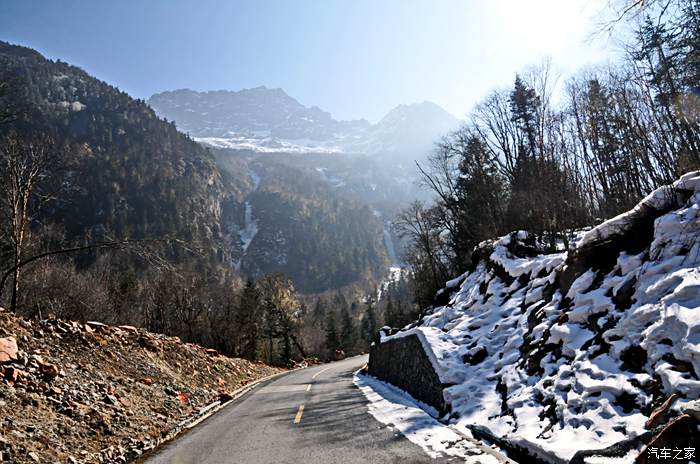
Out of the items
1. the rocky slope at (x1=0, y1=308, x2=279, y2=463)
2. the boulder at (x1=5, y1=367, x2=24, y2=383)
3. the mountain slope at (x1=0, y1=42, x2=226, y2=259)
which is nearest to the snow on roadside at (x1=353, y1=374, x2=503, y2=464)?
the rocky slope at (x1=0, y1=308, x2=279, y2=463)

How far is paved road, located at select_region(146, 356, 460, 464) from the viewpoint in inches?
224

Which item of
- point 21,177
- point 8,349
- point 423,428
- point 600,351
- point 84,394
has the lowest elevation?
point 423,428

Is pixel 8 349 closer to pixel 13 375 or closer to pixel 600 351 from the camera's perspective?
pixel 13 375

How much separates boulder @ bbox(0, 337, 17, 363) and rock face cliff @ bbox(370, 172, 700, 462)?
7.94 metres

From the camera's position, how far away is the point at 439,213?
32.1 meters

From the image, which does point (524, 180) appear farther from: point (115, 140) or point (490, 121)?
point (115, 140)

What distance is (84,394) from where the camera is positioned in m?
7.78

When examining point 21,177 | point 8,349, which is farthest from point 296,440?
point 21,177

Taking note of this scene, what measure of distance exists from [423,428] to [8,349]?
7.53 metres

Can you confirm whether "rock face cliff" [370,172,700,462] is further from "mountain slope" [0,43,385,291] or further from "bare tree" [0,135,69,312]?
"mountain slope" [0,43,385,291]

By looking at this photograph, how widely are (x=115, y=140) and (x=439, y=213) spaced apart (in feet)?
436

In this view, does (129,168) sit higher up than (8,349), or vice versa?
(129,168)

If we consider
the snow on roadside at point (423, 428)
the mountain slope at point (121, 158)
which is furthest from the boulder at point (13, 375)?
the mountain slope at point (121, 158)

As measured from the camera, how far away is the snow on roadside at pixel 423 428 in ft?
17.3
